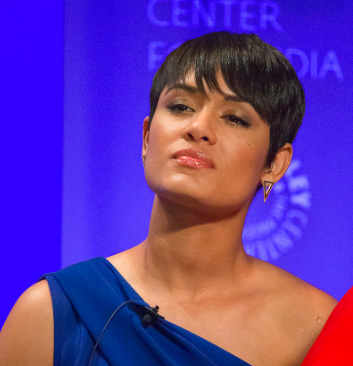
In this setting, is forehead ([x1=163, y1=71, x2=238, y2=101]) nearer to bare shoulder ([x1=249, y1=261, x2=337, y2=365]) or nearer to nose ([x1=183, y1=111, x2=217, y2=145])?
nose ([x1=183, y1=111, x2=217, y2=145])

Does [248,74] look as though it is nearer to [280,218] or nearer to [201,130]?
[201,130]

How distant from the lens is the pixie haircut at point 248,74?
150 centimetres

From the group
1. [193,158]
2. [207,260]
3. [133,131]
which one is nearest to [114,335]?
[207,260]

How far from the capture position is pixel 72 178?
2.12m

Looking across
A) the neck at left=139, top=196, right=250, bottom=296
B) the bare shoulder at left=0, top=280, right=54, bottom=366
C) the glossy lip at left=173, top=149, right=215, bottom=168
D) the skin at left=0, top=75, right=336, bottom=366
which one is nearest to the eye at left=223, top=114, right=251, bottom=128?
the skin at left=0, top=75, right=336, bottom=366

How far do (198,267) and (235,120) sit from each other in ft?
1.26

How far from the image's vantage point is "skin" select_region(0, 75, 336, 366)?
142cm

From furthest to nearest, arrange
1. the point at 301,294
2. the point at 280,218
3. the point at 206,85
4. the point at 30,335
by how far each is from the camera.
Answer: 1. the point at 280,218
2. the point at 301,294
3. the point at 206,85
4. the point at 30,335

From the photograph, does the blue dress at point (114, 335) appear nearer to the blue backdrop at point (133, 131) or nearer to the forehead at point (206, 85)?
the forehead at point (206, 85)

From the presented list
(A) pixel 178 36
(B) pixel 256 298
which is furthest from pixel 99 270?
(A) pixel 178 36

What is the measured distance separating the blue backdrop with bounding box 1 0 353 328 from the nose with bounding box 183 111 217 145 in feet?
2.28

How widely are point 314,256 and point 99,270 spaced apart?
884 mm

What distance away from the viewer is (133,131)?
2.13 meters

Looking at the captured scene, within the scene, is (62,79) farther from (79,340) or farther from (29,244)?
(79,340)
